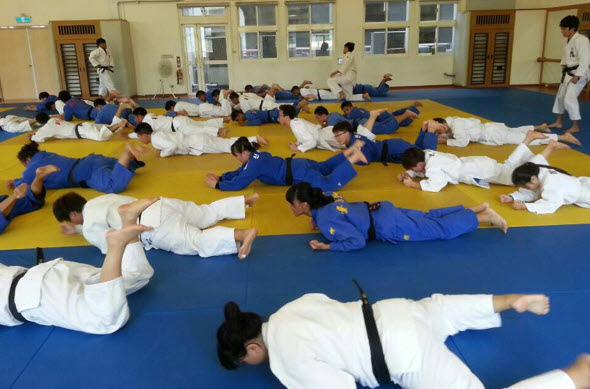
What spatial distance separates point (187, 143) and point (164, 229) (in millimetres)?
3884

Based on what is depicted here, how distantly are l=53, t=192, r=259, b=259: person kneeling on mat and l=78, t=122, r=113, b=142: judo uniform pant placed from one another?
188 inches

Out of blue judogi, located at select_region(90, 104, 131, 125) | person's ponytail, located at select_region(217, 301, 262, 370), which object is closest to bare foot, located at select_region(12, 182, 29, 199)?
person's ponytail, located at select_region(217, 301, 262, 370)

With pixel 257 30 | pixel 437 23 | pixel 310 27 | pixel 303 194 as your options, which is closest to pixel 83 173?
pixel 303 194

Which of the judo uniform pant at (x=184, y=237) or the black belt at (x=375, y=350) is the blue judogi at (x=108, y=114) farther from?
the black belt at (x=375, y=350)

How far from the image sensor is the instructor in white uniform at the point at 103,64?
44.0ft

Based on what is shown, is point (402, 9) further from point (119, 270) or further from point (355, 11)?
point (119, 270)

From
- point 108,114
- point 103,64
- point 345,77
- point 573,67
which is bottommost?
point 108,114

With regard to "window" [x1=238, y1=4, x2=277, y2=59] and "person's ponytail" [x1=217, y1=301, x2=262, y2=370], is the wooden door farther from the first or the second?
"person's ponytail" [x1=217, y1=301, x2=262, y2=370]

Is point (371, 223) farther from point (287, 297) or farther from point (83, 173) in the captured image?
point (83, 173)

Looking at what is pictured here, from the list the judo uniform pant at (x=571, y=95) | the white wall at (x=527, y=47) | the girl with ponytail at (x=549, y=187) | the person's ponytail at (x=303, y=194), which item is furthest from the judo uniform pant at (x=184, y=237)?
the white wall at (x=527, y=47)

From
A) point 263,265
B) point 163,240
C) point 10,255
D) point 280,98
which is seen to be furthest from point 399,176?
point 280,98

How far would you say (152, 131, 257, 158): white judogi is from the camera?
7.34m

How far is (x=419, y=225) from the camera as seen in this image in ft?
13.3

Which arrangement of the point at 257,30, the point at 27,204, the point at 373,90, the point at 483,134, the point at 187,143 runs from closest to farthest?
the point at 27,204 → the point at 483,134 → the point at 187,143 → the point at 373,90 → the point at 257,30
